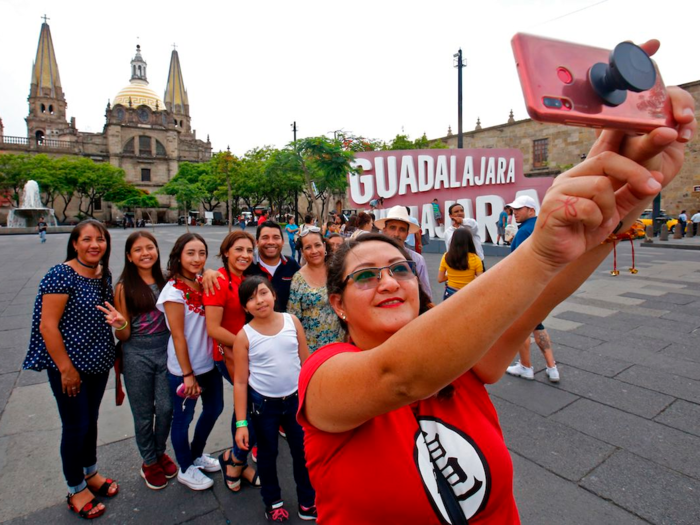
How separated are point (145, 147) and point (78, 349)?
69.3 meters

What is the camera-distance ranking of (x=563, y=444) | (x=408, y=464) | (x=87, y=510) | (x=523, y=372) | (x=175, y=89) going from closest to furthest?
(x=408, y=464), (x=87, y=510), (x=563, y=444), (x=523, y=372), (x=175, y=89)

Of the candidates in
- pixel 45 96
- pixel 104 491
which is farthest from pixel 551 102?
pixel 45 96

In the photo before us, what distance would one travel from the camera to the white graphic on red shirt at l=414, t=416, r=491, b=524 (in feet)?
3.52

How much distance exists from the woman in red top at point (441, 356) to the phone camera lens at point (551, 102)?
0.44 ft

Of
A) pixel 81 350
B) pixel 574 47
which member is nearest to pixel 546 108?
pixel 574 47

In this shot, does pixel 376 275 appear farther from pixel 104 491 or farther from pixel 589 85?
pixel 104 491

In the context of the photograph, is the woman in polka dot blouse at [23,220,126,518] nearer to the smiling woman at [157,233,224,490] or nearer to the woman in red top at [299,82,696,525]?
the smiling woman at [157,233,224,490]

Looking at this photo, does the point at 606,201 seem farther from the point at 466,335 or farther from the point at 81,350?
the point at 81,350

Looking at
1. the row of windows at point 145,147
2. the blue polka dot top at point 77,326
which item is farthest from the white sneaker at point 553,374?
the row of windows at point 145,147

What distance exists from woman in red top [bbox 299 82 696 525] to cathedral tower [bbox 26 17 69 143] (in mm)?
75253

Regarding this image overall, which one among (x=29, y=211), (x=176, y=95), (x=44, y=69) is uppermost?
(x=176, y=95)

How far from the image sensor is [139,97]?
215ft

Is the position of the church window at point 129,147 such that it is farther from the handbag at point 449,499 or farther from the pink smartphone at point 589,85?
the pink smartphone at point 589,85

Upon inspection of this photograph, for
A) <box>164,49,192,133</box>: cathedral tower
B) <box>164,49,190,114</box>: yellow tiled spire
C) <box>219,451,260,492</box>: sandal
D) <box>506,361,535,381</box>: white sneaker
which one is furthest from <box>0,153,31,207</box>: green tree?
<box>506,361,535,381</box>: white sneaker
